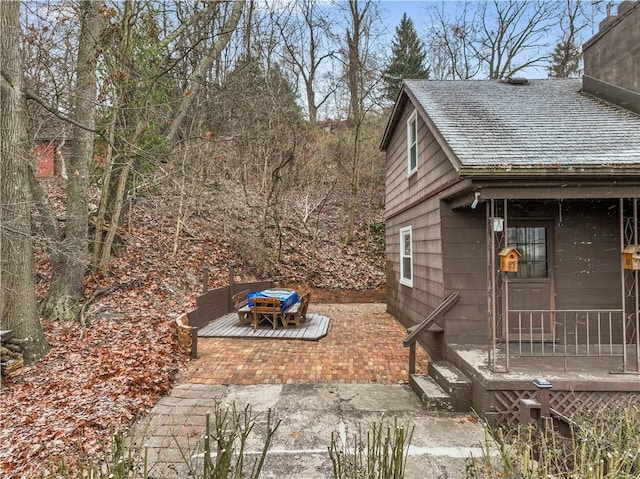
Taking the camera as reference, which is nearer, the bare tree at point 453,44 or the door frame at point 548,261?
the door frame at point 548,261

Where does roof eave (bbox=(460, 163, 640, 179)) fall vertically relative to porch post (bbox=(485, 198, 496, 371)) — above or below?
above

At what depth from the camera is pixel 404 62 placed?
2028cm

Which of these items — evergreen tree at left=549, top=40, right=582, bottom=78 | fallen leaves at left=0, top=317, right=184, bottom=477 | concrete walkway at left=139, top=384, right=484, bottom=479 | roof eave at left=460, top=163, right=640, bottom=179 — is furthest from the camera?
evergreen tree at left=549, top=40, right=582, bottom=78

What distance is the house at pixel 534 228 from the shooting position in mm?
4355

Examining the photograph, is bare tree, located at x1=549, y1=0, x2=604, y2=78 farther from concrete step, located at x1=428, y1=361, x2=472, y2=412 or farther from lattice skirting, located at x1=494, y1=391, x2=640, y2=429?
concrete step, located at x1=428, y1=361, x2=472, y2=412

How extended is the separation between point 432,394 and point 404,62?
20.4 metres

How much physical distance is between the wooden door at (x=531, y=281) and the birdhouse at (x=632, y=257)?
1097 mm

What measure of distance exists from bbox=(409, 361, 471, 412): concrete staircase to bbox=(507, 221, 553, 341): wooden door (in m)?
1.62

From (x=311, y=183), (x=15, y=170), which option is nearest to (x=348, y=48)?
(x=311, y=183)

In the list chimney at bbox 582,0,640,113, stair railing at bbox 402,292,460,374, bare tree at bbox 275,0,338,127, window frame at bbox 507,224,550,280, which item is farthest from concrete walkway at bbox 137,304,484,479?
bare tree at bbox 275,0,338,127

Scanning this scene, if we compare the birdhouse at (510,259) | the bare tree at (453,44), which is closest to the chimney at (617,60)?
the birdhouse at (510,259)

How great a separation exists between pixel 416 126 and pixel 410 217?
2.03m

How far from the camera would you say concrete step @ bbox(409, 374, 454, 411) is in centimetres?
436

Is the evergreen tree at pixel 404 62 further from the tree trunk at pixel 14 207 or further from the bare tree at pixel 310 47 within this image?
the tree trunk at pixel 14 207
